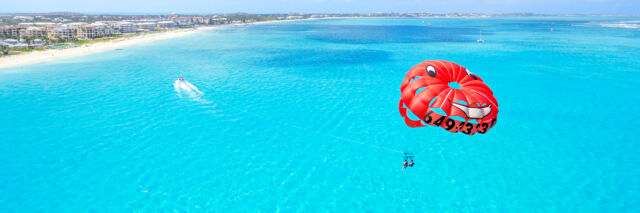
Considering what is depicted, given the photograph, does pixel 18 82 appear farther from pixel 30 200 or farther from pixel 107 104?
pixel 30 200

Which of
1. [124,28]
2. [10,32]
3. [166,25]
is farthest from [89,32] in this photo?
[166,25]

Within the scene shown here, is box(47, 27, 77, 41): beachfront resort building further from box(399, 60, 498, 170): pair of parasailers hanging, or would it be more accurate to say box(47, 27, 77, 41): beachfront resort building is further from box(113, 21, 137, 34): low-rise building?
box(399, 60, 498, 170): pair of parasailers hanging

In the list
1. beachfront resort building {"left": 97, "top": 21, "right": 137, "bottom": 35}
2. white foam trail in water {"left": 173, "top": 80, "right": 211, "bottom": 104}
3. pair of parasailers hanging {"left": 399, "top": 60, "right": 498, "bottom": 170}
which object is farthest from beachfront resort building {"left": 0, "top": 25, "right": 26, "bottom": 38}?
pair of parasailers hanging {"left": 399, "top": 60, "right": 498, "bottom": 170}

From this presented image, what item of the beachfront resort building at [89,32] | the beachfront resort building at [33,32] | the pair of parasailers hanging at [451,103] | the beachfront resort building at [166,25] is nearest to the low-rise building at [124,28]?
the beachfront resort building at [89,32]

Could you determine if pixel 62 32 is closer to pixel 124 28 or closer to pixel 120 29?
pixel 120 29

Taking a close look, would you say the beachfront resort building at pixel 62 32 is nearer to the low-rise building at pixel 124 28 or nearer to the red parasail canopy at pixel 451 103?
the low-rise building at pixel 124 28
